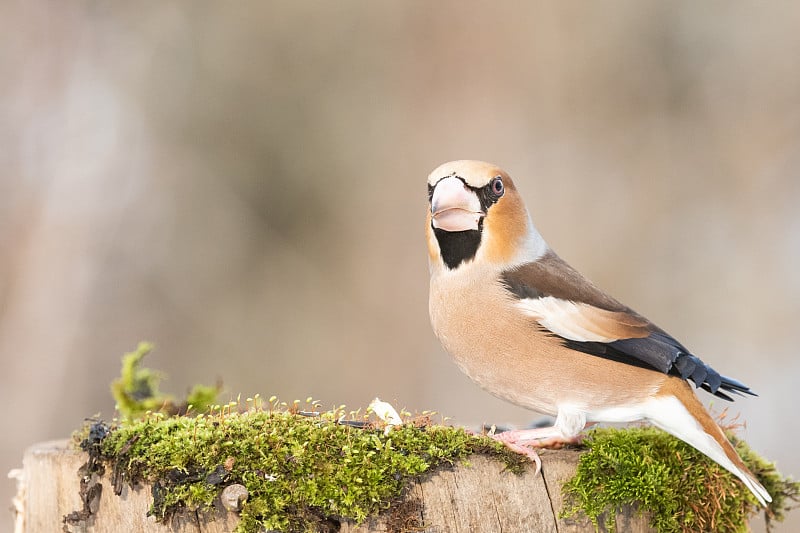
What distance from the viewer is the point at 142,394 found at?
14.3 ft

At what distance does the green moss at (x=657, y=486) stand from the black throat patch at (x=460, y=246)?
971 millimetres

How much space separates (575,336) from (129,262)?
7.88 metres

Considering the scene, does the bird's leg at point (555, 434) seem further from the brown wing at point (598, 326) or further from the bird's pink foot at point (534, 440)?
the brown wing at point (598, 326)

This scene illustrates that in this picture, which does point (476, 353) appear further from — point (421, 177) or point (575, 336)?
point (421, 177)

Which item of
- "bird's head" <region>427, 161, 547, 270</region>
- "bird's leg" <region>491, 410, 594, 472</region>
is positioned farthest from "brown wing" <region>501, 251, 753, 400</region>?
"bird's leg" <region>491, 410, 594, 472</region>

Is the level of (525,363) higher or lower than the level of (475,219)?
lower

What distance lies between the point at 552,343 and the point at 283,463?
1.32 metres

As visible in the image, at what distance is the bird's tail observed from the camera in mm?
3389

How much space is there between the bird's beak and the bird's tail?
1117mm

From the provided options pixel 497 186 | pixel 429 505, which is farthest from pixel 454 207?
pixel 429 505

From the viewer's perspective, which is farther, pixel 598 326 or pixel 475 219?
pixel 475 219

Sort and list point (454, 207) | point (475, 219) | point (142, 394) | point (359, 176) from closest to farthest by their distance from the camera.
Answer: point (454, 207)
point (475, 219)
point (142, 394)
point (359, 176)

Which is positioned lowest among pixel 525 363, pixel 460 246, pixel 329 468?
pixel 329 468

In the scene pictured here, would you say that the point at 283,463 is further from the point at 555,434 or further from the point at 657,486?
the point at 657,486
